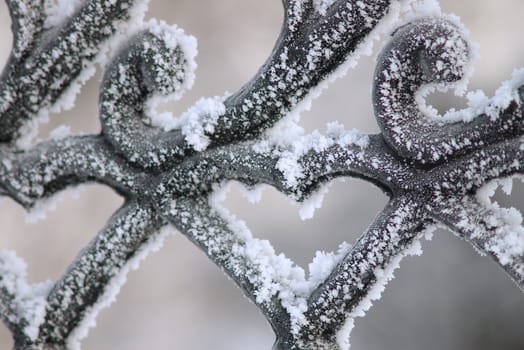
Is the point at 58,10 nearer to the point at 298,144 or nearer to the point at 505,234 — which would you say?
the point at 298,144

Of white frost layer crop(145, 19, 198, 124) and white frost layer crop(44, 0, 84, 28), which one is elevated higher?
white frost layer crop(44, 0, 84, 28)

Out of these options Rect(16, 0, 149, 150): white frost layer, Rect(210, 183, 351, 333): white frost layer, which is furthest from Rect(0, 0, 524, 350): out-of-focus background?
Rect(210, 183, 351, 333): white frost layer

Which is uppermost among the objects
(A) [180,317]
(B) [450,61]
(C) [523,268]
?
(A) [180,317]

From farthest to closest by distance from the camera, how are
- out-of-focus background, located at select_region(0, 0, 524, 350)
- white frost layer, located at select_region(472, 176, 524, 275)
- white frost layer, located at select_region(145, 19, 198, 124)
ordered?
1. out-of-focus background, located at select_region(0, 0, 524, 350)
2. white frost layer, located at select_region(145, 19, 198, 124)
3. white frost layer, located at select_region(472, 176, 524, 275)

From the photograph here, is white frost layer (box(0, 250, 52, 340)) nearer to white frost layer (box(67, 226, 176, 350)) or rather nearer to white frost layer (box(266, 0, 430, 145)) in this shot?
white frost layer (box(67, 226, 176, 350))

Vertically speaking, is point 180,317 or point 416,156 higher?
point 180,317

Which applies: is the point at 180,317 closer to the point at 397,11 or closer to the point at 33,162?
the point at 33,162

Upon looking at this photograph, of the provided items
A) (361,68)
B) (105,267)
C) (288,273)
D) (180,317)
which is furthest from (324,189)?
(180,317)
